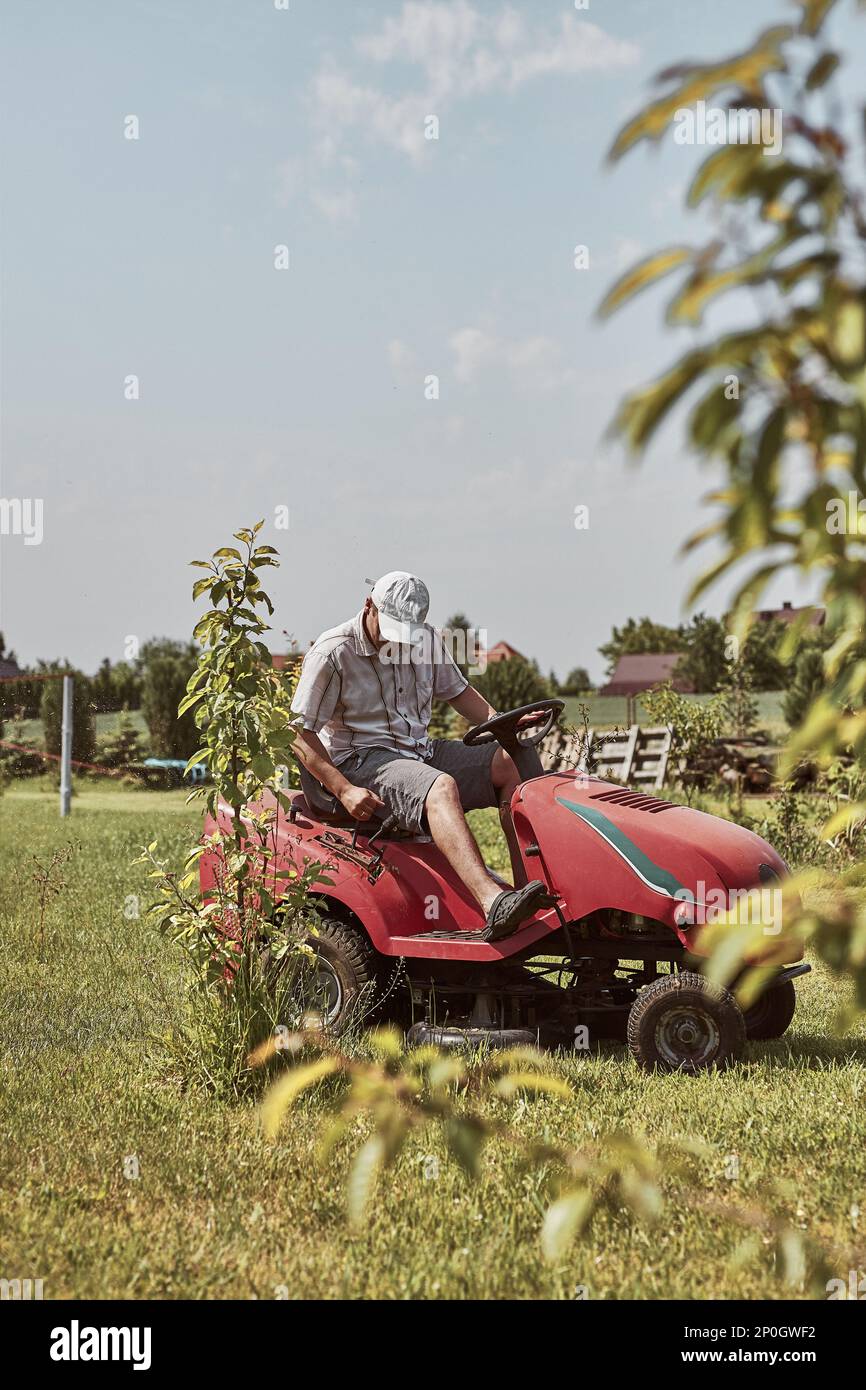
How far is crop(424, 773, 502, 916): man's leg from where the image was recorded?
12.3 ft

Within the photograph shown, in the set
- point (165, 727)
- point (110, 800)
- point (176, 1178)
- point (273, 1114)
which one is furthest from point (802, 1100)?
point (165, 727)

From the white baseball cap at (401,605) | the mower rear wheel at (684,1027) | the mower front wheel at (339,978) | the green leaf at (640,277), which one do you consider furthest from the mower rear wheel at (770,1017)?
the green leaf at (640,277)

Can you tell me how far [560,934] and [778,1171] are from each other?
1.10 meters

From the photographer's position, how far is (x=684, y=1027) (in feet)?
12.0

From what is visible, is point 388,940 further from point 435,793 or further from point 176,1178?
point 176,1178

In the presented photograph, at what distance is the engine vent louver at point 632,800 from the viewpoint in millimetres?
3828

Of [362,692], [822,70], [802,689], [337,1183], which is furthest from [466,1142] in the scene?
[802,689]

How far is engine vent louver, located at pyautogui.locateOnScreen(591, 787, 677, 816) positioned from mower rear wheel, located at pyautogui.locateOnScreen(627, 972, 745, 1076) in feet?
1.70

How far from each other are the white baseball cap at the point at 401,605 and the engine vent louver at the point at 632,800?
2.58 ft

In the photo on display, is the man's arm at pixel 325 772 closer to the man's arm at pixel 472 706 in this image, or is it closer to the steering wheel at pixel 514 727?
the steering wheel at pixel 514 727

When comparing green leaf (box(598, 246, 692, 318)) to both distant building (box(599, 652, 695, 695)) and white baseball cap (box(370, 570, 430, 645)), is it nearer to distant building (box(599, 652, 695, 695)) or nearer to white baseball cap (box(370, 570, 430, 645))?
white baseball cap (box(370, 570, 430, 645))

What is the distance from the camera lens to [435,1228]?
2.59m

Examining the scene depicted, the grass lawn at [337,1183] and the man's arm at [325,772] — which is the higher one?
the man's arm at [325,772]

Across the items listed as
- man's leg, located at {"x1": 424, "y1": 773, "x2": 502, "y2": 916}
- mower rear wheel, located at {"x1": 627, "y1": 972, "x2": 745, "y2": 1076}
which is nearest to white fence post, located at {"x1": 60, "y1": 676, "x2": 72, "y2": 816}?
man's leg, located at {"x1": 424, "y1": 773, "x2": 502, "y2": 916}
